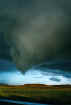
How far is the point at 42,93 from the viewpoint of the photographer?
3.30 m

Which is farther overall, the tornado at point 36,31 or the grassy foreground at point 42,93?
the tornado at point 36,31

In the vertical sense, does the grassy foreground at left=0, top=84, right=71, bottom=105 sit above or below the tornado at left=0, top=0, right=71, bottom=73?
below

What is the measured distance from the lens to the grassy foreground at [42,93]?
3266mm

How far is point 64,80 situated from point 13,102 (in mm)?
1175

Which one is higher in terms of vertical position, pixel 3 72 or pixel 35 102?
pixel 3 72

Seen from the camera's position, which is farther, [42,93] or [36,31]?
[36,31]

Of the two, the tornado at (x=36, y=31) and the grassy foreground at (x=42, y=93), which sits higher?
the tornado at (x=36, y=31)

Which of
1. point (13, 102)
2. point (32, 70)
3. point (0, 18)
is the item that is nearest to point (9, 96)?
point (13, 102)

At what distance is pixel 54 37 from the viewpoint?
3.47m

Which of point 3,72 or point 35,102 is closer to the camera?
point 35,102

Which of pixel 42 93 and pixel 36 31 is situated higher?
pixel 36 31

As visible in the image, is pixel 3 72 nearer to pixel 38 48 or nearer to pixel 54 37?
pixel 38 48

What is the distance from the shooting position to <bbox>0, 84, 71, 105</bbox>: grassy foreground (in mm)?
3266

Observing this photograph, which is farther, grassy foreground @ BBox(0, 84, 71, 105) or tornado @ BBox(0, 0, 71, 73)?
tornado @ BBox(0, 0, 71, 73)
